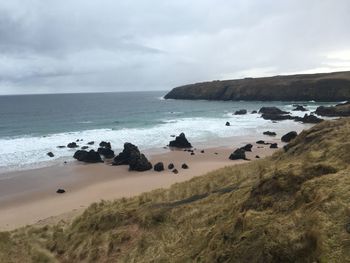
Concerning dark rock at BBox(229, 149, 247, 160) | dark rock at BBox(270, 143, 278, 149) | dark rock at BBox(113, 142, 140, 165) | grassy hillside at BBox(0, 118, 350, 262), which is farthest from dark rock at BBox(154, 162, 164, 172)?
dark rock at BBox(270, 143, 278, 149)

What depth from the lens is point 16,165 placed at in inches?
1588

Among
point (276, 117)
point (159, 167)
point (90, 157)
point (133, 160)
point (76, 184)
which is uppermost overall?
point (276, 117)

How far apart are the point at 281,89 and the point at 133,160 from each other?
10289 cm

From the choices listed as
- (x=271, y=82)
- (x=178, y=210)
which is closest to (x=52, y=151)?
(x=178, y=210)

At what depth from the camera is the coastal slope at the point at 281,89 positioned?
116688mm

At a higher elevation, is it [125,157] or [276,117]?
[276,117]

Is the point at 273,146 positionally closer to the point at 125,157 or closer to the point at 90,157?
the point at 125,157

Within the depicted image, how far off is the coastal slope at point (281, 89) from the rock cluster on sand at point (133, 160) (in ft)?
282

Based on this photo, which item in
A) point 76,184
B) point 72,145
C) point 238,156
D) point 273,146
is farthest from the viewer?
point 72,145

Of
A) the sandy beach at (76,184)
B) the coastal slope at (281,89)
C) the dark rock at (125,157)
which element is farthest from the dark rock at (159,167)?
the coastal slope at (281,89)

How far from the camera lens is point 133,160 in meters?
36.6

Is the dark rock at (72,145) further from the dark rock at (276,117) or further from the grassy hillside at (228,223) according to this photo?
the dark rock at (276,117)

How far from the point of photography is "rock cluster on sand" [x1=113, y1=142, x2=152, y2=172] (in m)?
35.9

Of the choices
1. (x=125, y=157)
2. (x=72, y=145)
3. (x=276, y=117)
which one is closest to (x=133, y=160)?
(x=125, y=157)
